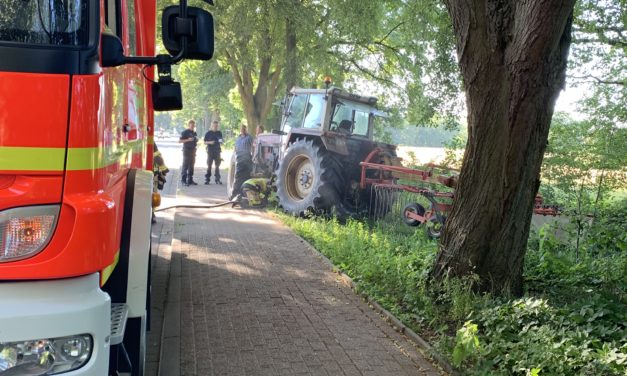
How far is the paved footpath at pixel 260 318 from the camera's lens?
13.5 feet

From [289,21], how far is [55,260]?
1561 cm

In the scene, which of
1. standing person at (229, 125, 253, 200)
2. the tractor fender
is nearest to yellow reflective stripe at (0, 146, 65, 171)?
the tractor fender

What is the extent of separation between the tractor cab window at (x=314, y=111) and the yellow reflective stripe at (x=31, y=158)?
931cm

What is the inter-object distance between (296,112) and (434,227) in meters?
4.68

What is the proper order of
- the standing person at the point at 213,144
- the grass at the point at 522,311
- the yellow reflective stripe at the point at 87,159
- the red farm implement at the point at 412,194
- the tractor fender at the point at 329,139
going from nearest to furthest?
the yellow reflective stripe at the point at 87,159
the grass at the point at 522,311
the red farm implement at the point at 412,194
the tractor fender at the point at 329,139
the standing person at the point at 213,144

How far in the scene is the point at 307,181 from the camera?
11461 millimetres

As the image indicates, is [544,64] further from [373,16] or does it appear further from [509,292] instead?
[373,16]

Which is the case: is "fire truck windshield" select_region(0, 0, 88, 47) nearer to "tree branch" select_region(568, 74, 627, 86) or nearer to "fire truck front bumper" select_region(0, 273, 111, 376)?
"fire truck front bumper" select_region(0, 273, 111, 376)

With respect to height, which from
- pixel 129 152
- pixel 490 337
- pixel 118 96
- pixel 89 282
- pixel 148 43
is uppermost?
pixel 148 43

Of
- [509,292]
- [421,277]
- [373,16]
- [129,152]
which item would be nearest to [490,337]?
[509,292]

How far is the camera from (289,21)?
16750 millimetres

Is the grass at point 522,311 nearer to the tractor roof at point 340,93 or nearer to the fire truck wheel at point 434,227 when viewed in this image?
the fire truck wheel at point 434,227

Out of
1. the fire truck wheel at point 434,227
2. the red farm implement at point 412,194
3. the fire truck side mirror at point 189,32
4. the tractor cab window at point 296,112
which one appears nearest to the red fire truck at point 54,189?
the fire truck side mirror at point 189,32

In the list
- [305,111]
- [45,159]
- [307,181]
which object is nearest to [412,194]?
[307,181]
